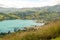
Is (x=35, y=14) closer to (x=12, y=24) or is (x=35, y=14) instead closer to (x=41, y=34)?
(x=12, y=24)

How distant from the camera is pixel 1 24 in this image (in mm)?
5617

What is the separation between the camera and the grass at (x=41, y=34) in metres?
4.87

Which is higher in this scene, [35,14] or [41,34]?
[35,14]

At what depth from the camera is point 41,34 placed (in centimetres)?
503

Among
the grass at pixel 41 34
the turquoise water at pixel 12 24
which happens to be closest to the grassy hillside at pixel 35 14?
the turquoise water at pixel 12 24

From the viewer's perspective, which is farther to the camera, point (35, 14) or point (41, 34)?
point (35, 14)

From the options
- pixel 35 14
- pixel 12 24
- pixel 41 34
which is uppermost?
pixel 35 14

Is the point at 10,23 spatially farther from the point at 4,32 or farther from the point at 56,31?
the point at 56,31

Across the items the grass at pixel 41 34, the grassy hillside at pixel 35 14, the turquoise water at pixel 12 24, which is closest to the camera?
the grass at pixel 41 34

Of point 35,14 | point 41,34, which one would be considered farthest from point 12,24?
point 41,34

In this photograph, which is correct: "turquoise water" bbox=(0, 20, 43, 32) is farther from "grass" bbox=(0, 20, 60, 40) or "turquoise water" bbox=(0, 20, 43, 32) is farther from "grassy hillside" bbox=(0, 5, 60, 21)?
"grass" bbox=(0, 20, 60, 40)

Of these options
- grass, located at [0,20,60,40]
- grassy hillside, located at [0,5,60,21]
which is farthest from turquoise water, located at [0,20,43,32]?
grass, located at [0,20,60,40]

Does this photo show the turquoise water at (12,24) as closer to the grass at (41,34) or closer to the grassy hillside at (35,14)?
the grassy hillside at (35,14)

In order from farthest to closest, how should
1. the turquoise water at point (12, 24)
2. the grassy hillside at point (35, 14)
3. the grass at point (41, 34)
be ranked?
the grassy hillside at point (35, 14)
the turquoise water at point (12, 24)
the grass at point (41, 34)
